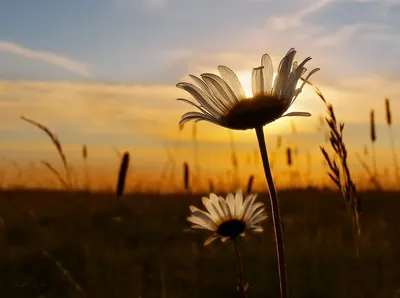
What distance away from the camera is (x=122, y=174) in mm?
3072

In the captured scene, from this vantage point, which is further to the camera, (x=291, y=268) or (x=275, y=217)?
(x=291, y=268)

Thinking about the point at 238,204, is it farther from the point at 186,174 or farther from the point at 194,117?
the point at 186,174

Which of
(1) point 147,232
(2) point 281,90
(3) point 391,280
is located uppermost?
(2) point 281,90

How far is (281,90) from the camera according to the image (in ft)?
4.91

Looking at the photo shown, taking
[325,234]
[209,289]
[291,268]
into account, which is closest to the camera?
[209,289]

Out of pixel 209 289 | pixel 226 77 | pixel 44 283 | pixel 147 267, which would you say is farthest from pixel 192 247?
pixel 226 77

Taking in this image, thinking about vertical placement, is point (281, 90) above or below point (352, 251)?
above

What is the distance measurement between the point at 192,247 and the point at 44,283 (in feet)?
3.53

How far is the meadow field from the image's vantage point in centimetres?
352

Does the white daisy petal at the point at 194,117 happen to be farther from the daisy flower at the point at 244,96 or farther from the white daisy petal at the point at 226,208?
the white daisy petal at the point at 226,208

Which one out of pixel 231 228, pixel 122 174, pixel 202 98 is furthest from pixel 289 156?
pixel 202 98

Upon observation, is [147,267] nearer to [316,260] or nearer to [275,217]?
[316,260]

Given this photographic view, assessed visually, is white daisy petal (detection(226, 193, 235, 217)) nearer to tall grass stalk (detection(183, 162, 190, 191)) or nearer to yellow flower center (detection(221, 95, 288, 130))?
yellow flower center (detection(221, 95, 288, 130))

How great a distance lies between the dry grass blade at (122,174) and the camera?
2.96 metres
